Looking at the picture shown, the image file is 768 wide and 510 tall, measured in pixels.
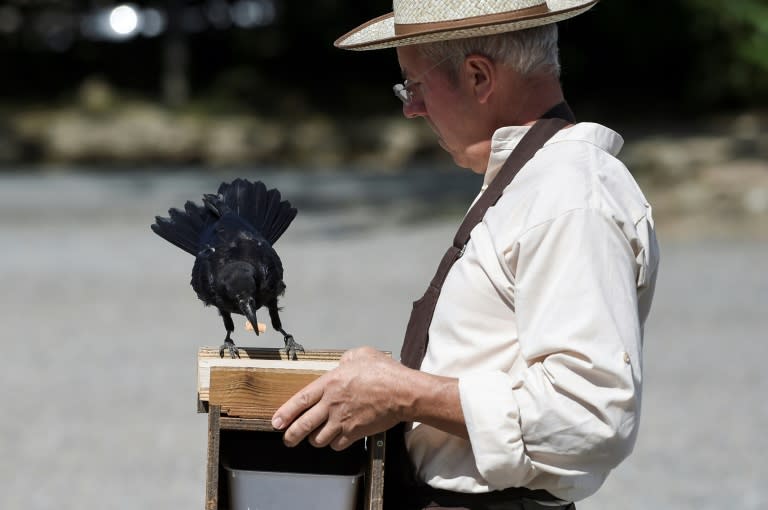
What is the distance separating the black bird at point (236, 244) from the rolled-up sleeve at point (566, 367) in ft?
2.64

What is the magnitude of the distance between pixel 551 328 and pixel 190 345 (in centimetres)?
672

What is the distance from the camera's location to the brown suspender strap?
6.64ft

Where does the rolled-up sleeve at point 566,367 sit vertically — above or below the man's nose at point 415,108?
below

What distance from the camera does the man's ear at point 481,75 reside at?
2025 mm

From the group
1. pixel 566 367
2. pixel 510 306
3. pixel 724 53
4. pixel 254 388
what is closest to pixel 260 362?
pixel 254 388

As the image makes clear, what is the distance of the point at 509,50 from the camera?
2.02 m

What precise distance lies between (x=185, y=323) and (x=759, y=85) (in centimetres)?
1388

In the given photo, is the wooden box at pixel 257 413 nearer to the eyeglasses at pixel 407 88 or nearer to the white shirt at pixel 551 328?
the white shirt at pixel 551 328

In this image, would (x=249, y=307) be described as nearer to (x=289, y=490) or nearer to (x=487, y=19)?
(x=289, y=490)

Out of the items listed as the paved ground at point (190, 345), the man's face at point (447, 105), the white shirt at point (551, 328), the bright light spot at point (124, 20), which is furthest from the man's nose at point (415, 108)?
the bright light spot at point (124, 20)

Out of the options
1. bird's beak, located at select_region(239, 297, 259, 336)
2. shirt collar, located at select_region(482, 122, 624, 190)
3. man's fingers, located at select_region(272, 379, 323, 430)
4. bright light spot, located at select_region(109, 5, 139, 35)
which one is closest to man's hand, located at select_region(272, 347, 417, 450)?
man's fingers, located at select_region(272, 379, 323, 430)

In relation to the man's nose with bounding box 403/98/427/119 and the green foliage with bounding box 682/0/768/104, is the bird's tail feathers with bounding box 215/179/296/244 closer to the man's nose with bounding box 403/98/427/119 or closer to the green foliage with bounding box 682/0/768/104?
the man's nose with bounding box 403/98/427/119

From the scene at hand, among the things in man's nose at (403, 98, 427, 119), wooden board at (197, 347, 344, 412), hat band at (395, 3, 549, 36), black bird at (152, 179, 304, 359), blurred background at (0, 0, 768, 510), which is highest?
blurred background at (0, 0, 768, 510)

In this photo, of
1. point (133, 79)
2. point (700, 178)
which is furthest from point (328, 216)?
point (133, 79)
